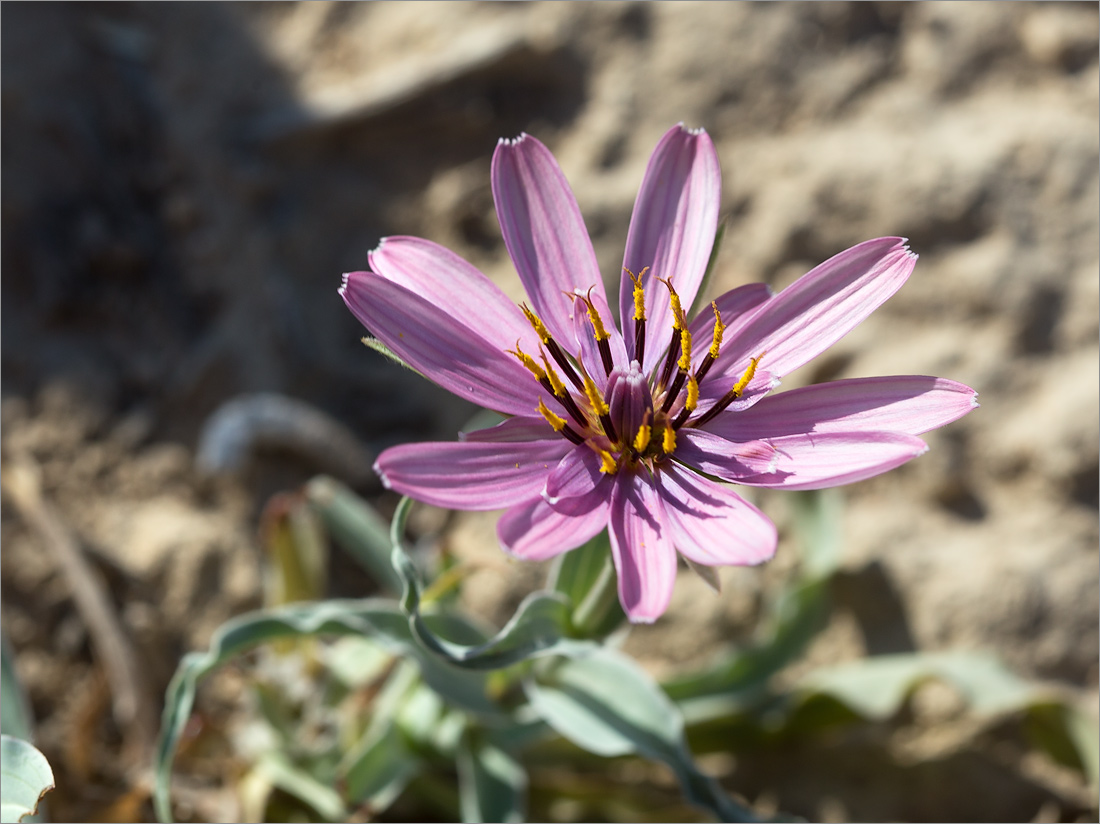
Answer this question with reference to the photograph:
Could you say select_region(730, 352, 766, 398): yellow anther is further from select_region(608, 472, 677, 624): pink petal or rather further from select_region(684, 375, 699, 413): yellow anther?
select_region(608, 472, 677, 624): pink petal

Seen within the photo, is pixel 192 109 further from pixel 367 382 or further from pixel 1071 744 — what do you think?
pixel 1071 744

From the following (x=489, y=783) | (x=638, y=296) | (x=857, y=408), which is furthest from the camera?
(x=489, y=783)

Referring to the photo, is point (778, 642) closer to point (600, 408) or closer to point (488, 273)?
point (600, 408)

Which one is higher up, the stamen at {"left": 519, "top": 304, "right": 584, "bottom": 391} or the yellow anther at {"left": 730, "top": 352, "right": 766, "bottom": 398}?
the stamen at {"left": 519, "top": 304, "right": 584, "bottom": 391}

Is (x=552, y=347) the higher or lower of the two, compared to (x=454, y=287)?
lower

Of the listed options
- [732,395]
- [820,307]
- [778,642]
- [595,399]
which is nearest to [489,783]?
[778,642]

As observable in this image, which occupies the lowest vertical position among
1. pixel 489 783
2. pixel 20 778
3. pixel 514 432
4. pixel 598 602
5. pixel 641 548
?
pixel 489 783

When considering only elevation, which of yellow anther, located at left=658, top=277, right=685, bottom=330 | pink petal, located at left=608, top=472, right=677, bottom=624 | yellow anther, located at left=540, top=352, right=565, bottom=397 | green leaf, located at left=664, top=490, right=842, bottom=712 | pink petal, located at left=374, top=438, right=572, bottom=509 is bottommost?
green leaf, located at left=664, top=490, right=842, bottom=712

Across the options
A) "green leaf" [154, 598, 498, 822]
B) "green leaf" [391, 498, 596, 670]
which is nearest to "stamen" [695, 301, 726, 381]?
"green leaf" [391, 498, 596, 670]

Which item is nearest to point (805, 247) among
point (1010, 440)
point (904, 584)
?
point (1010, 440)
